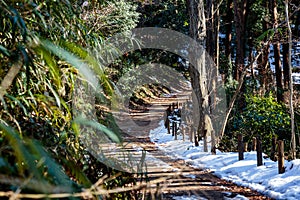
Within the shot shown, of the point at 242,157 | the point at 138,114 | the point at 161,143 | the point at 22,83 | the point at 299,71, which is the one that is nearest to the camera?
the point at 22,83

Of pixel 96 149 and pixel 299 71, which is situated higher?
pixel 299 71

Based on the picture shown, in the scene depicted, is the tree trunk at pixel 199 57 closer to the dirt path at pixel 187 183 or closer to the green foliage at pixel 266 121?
the green foliage at pixel 266 121

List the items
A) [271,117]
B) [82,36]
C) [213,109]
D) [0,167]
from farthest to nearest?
[213,109]
[271,117]
[82,36]
[0,167]

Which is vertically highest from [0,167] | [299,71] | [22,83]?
[299,71]

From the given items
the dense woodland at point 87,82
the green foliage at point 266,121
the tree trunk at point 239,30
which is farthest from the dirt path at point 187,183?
the tree trunk at point 239,30

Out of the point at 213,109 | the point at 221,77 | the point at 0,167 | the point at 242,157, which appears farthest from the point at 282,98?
the point at 0,167

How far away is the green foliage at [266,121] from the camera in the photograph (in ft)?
40.6

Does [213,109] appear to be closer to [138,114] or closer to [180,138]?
[180,138]

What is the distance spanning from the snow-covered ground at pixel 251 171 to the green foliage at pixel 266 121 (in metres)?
1.75

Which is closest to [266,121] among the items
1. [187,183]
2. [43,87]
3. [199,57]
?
[199,57]

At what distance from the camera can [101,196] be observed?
98.0 inches

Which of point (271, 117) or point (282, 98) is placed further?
point (282, 98)

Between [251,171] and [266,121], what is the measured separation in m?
4.46

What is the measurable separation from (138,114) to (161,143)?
33.5 feet
